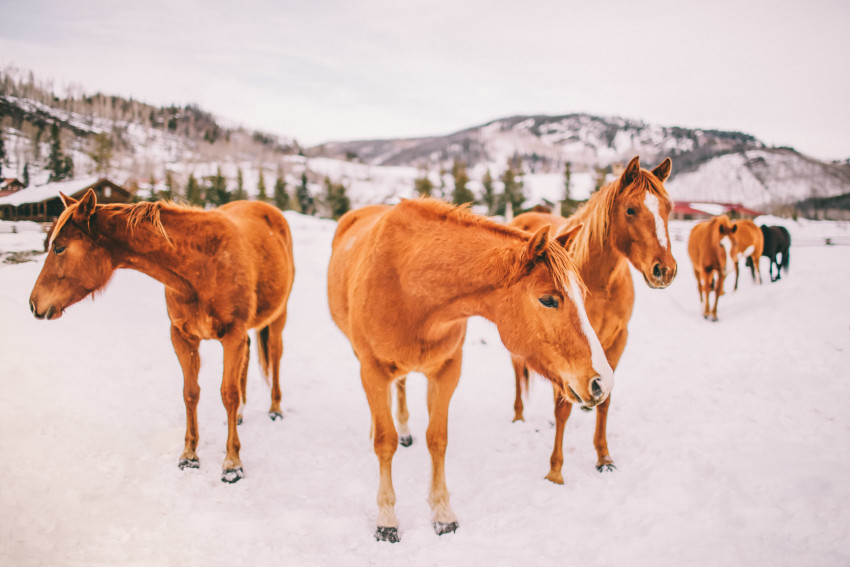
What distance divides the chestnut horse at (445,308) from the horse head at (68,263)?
82.9 inches

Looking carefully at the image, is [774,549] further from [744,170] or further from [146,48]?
[744,170]

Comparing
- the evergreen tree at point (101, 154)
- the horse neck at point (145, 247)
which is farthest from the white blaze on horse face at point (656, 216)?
the evergreen tree at point (101, 154)

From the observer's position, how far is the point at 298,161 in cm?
12181

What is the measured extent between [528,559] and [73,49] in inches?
255

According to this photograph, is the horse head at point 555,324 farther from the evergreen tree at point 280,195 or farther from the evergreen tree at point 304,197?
the evergreen tree at point 304,197

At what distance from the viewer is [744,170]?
4508 inches

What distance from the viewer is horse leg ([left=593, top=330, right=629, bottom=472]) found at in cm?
375

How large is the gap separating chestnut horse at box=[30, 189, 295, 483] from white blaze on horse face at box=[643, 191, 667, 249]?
3.87 meters

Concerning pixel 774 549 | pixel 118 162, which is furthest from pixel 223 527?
pixel 118 162

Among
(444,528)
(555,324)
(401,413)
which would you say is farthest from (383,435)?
(555,324)

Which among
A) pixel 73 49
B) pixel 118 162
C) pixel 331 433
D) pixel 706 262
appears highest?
pixel 73 49

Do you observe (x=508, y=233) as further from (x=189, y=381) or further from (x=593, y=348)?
(x=189, y=381)

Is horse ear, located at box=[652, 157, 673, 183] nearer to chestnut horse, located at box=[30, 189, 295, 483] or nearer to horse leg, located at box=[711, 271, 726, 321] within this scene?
chestnut horse, located at box=[30, 189, 295, 483]

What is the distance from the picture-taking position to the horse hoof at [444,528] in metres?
2.94
